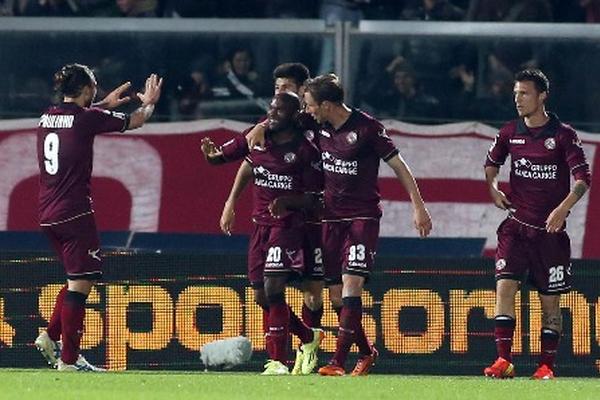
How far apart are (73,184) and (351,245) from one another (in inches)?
73.7

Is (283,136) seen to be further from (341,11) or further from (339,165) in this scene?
(341,11)

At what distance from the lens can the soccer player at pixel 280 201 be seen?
1564cm

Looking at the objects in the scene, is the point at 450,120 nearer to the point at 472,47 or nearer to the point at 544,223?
the point at 472,47

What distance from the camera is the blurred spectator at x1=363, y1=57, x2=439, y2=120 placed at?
18953 millimetres

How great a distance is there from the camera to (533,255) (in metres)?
15.6

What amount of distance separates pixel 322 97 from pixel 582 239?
173 inches

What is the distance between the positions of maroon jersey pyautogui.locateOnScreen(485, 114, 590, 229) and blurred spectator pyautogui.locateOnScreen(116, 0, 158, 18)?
5111 mm

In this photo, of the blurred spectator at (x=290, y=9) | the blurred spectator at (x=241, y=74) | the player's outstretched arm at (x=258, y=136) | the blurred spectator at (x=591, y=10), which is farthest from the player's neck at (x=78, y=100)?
the blurred spectator at (x=591, y=10)

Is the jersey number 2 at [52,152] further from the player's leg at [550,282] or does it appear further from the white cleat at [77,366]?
the player's leg at [550,282]

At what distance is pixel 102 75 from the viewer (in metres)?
19.0

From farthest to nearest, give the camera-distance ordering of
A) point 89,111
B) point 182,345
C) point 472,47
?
1. point 472,47
2. point 182,345
3. point 89,111

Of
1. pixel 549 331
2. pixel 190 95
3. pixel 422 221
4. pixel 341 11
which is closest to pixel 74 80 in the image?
pixel 422 221

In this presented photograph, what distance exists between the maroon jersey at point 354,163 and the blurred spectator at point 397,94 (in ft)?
11.0

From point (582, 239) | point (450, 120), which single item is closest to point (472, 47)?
point (450, 120)
